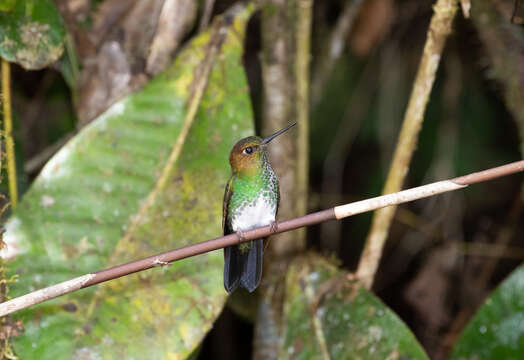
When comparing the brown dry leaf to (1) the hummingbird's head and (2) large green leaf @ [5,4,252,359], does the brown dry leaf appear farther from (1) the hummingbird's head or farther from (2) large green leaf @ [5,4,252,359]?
(1) the hummingbird's head

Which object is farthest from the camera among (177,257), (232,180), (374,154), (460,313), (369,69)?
(374,154)

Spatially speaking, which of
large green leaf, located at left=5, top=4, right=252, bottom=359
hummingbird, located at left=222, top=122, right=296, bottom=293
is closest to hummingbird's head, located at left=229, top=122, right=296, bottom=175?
hummingbird, located at left=222, top=122, right=296, bottom=293

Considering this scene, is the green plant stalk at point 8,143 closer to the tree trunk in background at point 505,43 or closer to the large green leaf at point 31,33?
the large green leaf at point 31,33

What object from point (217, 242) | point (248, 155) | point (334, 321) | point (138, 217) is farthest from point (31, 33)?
point (334, 321)

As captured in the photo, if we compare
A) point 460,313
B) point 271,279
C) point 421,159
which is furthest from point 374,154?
point 271,279

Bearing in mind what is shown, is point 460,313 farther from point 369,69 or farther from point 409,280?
point 369,69

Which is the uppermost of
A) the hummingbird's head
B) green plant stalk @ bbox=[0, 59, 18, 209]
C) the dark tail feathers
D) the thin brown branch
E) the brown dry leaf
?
the brown dry leaf
